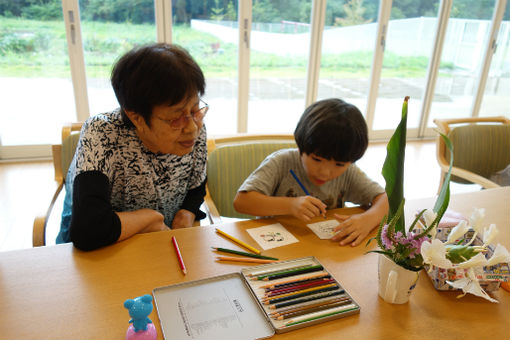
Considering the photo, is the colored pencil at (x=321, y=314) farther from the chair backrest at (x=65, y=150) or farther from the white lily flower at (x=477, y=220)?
the chair backrest at (x=65, y=150)

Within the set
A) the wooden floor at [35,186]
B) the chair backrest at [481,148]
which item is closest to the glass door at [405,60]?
the wooden floor at [35,186]

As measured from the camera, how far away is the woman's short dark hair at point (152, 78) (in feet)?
3.21

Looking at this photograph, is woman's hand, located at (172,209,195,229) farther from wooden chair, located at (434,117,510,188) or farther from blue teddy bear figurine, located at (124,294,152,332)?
wooden chair, located at (434,117,510,188)

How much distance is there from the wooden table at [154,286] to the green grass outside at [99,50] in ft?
8.68

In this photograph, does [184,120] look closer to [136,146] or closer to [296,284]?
[136,146]

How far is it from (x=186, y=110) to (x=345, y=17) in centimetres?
348

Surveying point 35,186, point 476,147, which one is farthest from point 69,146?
point 476,147

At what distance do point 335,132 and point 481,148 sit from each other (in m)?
1.39

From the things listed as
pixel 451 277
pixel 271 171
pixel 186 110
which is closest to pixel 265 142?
pixel 271 171

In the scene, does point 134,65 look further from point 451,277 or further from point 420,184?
point 420,184

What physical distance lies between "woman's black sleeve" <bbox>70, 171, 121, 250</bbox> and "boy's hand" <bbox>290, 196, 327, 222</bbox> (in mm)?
517

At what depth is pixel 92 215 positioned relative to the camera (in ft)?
3.17

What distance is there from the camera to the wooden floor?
2.36 meters

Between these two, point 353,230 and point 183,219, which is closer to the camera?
point 353,230
